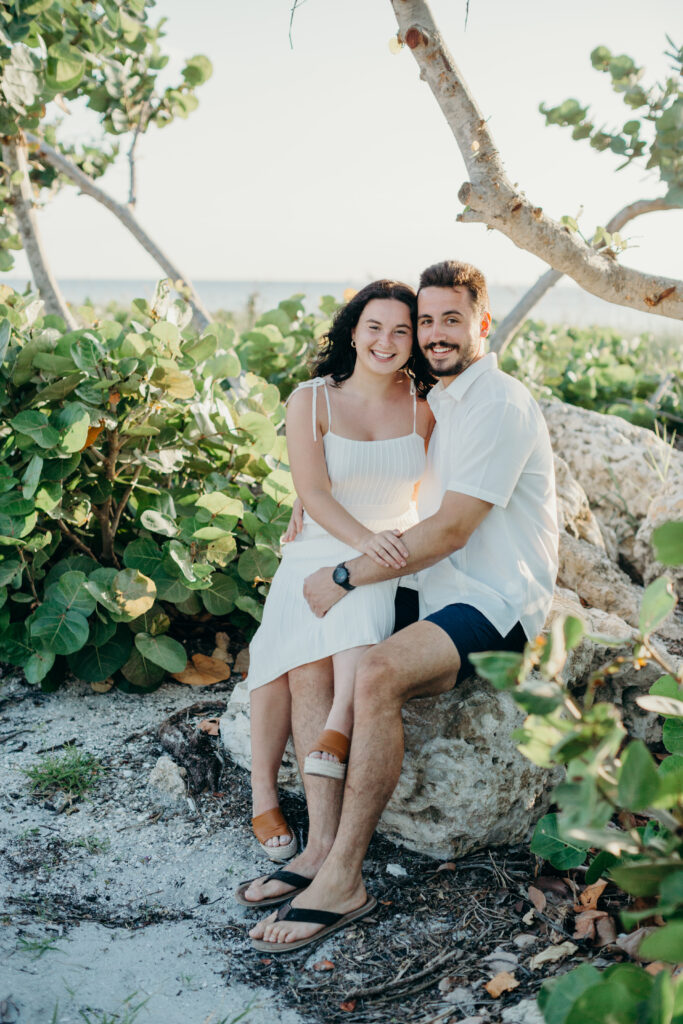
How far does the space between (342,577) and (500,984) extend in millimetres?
1196

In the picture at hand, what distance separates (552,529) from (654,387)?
449cm

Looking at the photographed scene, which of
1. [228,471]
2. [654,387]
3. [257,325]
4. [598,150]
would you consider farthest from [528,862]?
[654,387]

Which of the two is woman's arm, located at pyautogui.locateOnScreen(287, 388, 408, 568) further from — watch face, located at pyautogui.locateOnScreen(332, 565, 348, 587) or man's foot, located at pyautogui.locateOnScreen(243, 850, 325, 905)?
man's foot, located at pyautogui.locateOnScreen(243, 850, 325, 905)

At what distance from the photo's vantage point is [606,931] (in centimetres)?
219

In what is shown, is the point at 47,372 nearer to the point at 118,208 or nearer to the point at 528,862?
the point at 528,862

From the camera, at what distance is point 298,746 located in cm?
265

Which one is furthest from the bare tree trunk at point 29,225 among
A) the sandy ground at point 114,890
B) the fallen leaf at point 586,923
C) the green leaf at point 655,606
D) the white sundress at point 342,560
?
the green leaf at point 655,606

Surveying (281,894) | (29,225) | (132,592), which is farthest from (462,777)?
(29,225)

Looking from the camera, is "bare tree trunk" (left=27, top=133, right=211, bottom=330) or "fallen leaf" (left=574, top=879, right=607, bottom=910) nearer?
"fallen leaf" (left=574, top=879, right=607, bottom=910)

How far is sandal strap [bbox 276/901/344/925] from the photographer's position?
7.51 ft

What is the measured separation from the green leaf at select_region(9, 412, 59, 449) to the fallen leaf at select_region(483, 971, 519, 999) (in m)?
2.14

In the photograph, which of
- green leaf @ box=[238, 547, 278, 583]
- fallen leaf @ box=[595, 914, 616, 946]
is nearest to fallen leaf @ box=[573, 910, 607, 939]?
fallen leaf @ box=[595, 914, 616, 946]

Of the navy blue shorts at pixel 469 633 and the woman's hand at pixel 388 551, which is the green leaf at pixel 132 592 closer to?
the woman's hand at pixel 388 551

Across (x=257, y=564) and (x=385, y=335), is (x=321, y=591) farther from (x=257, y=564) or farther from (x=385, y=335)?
(x=385, y=335)
